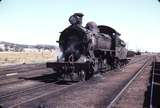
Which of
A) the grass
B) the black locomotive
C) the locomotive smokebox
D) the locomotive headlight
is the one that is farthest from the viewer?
the grass

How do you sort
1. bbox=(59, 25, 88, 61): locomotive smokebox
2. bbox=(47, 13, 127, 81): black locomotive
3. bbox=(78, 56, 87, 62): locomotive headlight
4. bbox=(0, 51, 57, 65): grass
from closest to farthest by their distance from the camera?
bbox=(47, 13, 127, 81): black locomotive
bbox=(78, 56, 87, 62): locomotive headlight
bbox=(59, 25, 88, 61): locomotive smokebox
bbox=(0, 51, 57, 65): grass

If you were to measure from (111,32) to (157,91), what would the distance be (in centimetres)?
1069

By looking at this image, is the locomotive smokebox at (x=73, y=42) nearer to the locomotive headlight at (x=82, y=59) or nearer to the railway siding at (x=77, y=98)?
the locomotive headlight at (x=82, y=59)

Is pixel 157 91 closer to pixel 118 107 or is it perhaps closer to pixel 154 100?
pixel 154 100

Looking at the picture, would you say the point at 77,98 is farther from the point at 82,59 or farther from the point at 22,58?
the point at 22,58

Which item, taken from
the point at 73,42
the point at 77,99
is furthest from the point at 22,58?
the point at 77,99

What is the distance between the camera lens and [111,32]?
23672mm

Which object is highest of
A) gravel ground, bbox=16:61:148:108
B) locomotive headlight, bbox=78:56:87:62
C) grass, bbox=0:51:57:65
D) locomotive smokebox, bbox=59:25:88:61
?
locomotive smokebox, bbox=59:25:88:61

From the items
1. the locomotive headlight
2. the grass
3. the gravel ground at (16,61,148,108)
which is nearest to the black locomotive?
the locomotive headlight

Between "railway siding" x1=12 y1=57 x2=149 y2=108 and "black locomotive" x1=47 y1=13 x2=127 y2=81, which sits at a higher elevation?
"black locomotive" x1=47 y1=13 x2=127 y2=81

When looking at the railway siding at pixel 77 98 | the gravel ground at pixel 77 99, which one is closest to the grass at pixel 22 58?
the gravel ground at pixel 77 99

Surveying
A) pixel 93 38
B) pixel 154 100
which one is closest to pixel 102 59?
pixel 93 38

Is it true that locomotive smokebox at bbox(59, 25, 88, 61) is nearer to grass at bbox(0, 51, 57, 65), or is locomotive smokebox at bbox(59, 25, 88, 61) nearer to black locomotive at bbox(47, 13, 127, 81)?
black locomotive at bbox(47, 13, 127, 81)

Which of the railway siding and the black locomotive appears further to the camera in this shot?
the black locomotive
